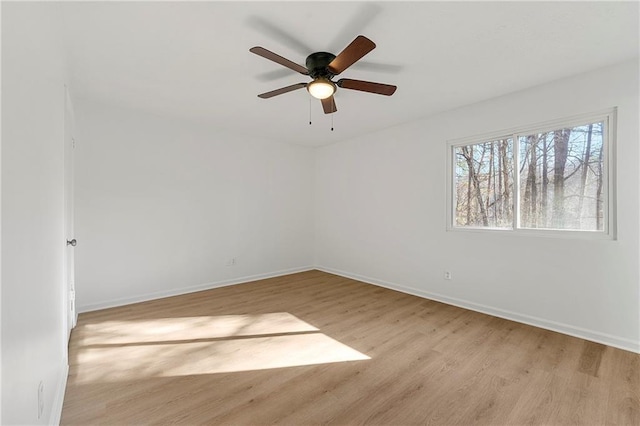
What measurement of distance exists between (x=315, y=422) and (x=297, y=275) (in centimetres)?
352

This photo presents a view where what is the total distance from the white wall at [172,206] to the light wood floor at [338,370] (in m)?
0.64

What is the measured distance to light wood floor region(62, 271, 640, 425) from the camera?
1.67m

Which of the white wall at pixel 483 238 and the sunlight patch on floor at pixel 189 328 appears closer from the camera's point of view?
the white wall at pixel 483 238

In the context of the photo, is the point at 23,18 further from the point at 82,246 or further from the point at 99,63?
the point at 82,246

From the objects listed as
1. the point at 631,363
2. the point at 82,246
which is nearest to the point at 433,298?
the point at 631,363

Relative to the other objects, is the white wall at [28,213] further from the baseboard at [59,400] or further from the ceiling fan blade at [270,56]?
the ceiling fan blade at [270,56]

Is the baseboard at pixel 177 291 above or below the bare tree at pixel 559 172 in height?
Result: below

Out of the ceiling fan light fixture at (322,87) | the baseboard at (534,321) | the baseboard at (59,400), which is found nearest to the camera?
the baseboard at (59,400)

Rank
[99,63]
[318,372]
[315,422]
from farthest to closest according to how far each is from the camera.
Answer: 1. [99,63]
2. [318,372]
3. [315,422]

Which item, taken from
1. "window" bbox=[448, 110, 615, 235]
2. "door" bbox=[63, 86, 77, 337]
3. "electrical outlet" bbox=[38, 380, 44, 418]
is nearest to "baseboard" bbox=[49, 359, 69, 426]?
"electrical outlet" bbox=[38, 380, 44, 418]

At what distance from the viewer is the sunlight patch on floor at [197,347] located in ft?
6.93

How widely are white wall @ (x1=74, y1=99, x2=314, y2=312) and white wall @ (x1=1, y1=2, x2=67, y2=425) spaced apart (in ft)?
6.49

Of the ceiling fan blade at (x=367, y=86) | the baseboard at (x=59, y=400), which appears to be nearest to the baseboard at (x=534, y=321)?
the ceiling fan blade at (x=367, y=86)

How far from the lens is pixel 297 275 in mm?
5102
